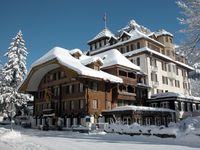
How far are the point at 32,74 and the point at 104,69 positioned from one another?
12364 millimetres

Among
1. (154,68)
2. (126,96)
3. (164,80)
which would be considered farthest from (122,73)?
(164,80)

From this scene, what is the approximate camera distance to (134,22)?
6444 centimetres

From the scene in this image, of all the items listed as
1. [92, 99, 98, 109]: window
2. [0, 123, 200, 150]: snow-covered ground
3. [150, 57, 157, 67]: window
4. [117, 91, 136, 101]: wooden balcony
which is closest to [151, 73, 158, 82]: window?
[150, 57, 157, 67]: window

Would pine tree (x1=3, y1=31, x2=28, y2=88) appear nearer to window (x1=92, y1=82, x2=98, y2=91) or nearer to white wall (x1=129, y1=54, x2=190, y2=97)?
window (x1=92, y1=82, x2=98, y2=91)

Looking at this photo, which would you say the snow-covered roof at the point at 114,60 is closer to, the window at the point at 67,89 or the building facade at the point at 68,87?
the building facade at the point at 68,87

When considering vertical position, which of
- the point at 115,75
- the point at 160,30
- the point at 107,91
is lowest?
the point at 107,91

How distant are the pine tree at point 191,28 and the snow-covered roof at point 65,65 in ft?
53.4

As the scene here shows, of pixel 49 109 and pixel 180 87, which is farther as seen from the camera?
pixel 180 87

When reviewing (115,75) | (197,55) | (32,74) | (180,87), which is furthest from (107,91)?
(180,87)

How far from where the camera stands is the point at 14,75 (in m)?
51.7

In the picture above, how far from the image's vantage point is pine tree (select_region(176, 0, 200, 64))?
74.4 ft

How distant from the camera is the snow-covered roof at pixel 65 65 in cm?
3747

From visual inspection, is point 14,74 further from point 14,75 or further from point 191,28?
point 191,28

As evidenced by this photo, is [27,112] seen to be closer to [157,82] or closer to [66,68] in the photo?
[66,68]
